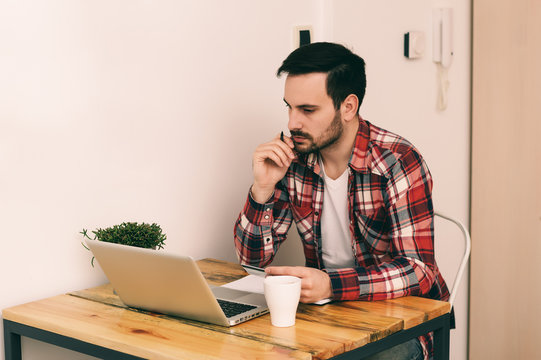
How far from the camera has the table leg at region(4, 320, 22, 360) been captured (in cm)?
133

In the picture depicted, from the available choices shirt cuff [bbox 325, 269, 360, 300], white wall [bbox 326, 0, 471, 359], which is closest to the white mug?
shirt cuff [bbox 325, 269, 360, 300]

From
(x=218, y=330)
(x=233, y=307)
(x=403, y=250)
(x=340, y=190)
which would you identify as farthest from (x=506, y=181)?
(x=218, y=330)

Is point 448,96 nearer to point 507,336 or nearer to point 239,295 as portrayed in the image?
point 507,336

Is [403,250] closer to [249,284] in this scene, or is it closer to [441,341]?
[441,341]

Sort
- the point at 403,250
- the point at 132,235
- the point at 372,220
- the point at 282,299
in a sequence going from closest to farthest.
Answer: the point at 282,299, the point at 132,235, the point at 403,250, the point at 372,220

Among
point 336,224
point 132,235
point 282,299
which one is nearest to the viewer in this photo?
point 282,299

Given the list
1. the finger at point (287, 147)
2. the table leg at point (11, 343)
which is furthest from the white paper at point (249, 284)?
the table leg at point (11, 343)

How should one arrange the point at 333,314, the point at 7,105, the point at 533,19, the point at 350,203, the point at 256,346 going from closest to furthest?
the point at 256,346 < the point at 333,314 < the point at 7,105 < the point at 350,203 < the point at 533,19

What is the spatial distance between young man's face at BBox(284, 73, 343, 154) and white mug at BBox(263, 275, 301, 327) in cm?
56

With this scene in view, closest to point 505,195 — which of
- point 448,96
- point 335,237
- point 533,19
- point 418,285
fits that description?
point 448,96

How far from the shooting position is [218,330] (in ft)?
3.76

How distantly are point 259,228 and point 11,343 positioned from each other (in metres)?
0.67

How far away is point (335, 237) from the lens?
5.67 feet

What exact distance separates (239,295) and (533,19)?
1698 mm
